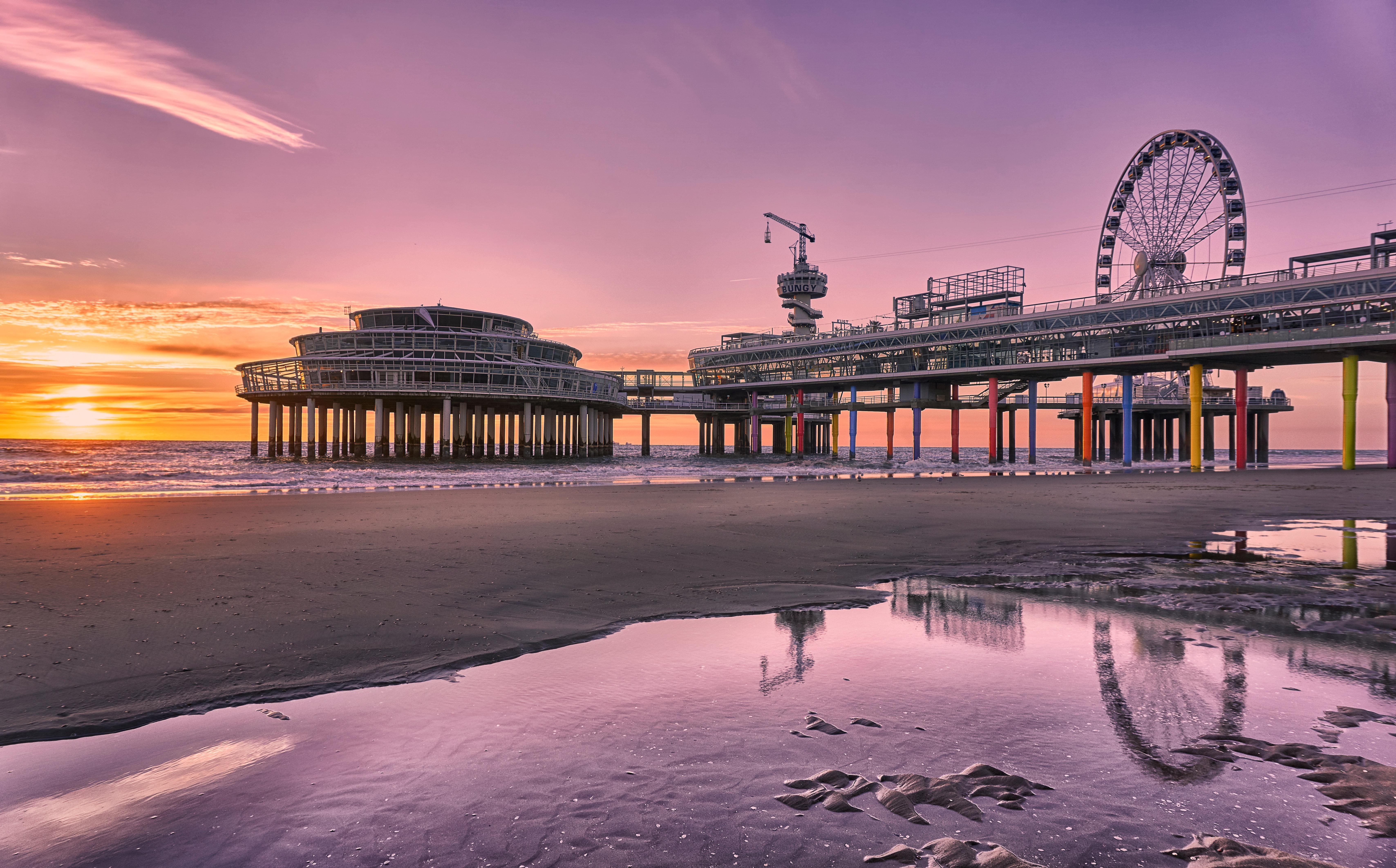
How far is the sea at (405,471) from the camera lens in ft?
79.6

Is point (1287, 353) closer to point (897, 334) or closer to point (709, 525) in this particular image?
point (897, 334)

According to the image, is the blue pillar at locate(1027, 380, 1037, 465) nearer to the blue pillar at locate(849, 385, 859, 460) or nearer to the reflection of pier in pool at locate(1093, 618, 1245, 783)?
the blue pillar at locate(849, 385, 859, 460)

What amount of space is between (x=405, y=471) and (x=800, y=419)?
42.9 m

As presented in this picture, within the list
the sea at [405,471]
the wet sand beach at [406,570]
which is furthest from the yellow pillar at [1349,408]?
the wet sand beach at [406,570]

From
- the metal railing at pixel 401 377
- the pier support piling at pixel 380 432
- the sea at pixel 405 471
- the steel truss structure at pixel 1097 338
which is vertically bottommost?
the sea at pixel 405 471

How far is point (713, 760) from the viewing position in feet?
10.9

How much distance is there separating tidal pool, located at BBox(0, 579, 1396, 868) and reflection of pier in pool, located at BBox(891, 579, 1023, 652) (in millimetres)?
210

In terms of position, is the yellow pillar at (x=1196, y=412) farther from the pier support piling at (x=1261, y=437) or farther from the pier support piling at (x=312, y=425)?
the pier support piling at (x=312, y=425)

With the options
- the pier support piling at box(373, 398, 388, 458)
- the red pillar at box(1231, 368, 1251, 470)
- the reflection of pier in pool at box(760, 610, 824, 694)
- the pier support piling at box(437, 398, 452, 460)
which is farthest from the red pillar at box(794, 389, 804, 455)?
the reflection of pier in pool at box(760, 610, 824, 694)

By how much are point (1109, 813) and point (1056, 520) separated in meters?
12.5

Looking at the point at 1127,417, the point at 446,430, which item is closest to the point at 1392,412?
the point at 1127,417

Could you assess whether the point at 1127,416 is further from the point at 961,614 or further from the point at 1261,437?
the point at 961,614

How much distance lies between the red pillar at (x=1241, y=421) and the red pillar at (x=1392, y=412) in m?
5.58

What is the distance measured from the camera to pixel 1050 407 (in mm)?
72312
